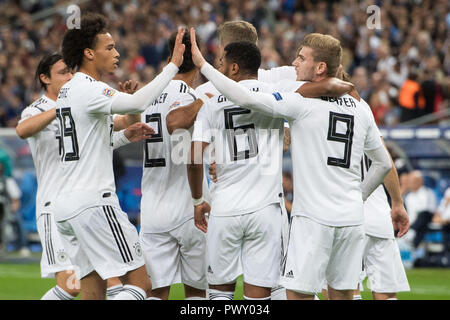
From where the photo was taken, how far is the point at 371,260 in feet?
24.8

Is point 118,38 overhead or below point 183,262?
overhead

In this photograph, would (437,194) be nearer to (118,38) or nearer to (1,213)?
(1,213)

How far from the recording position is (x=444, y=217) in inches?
563

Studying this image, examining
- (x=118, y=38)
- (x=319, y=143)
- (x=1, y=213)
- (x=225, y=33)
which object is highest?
(x=118, y=38)

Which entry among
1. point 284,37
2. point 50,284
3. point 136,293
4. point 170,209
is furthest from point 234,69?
point 284,37

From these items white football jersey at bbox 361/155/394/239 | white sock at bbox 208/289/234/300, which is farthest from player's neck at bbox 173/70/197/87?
white sock at bbox 208/289/234/300

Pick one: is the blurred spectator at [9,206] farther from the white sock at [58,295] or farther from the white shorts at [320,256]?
the white shorts at [320,256]

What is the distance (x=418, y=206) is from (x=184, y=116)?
28.3 feet

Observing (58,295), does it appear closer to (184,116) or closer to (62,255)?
(62,255)

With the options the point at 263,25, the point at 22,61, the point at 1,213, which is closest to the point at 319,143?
the point at 1,213

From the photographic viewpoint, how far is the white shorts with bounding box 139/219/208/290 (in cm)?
702

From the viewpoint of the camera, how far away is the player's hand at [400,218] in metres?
7.06

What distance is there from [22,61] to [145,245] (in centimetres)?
1658

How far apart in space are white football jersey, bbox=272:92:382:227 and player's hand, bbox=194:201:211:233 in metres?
0.84
